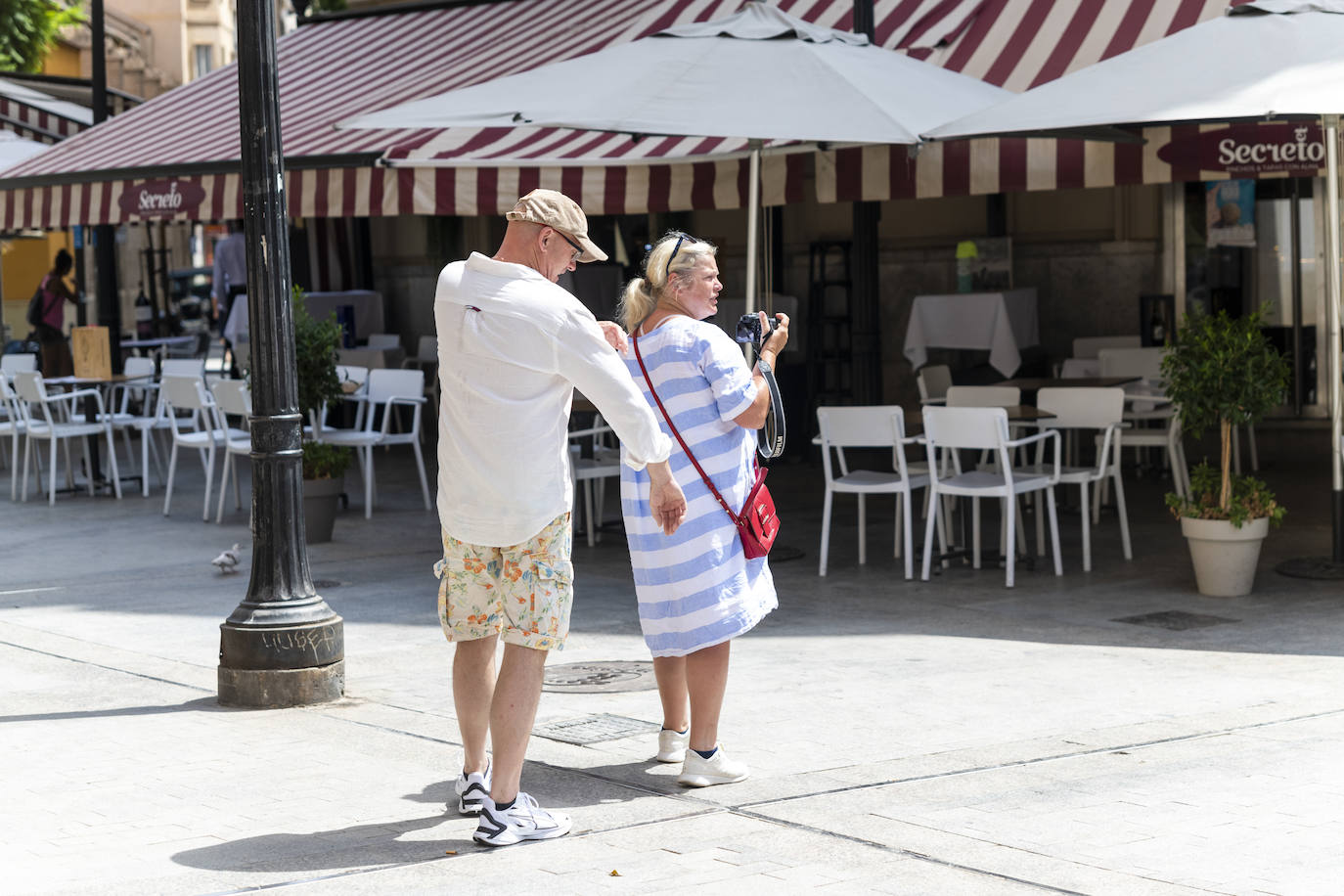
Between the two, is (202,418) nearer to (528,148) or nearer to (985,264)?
(528,148)

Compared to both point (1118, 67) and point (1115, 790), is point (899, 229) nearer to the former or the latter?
point (1118, 67)

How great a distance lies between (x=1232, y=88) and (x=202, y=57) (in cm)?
5815

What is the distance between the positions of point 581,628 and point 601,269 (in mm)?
9569

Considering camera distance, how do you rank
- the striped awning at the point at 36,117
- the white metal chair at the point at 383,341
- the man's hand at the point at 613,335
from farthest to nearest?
the striped awning at the point at 36,117 → the white metal chair at the point at 383,341 → the man's hand at the point at 613,335

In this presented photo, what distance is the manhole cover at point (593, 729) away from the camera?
6.09 m

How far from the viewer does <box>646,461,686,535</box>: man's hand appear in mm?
4957

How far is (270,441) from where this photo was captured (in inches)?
268

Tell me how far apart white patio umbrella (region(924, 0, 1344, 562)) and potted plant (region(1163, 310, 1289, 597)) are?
602 millimetres

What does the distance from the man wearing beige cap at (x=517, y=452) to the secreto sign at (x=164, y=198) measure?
910 cm

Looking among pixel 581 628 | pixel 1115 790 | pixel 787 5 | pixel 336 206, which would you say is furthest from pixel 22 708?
pixel 787 5

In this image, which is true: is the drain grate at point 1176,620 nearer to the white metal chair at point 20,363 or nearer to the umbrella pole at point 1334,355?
the umbrella pole at point 1334,355

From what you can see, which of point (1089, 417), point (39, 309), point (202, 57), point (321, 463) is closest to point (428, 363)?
point (39, 309)

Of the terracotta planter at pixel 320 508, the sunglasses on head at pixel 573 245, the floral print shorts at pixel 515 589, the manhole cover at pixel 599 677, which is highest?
the sunglasses on head at pixel 573 245

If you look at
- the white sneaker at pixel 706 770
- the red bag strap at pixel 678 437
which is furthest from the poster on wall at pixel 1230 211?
the white sneaker at pixel 706 770
